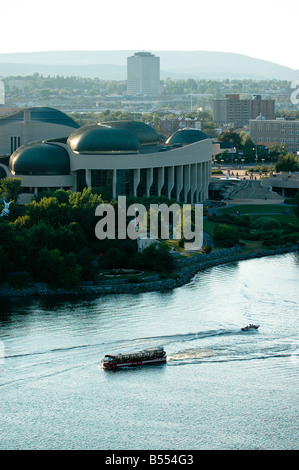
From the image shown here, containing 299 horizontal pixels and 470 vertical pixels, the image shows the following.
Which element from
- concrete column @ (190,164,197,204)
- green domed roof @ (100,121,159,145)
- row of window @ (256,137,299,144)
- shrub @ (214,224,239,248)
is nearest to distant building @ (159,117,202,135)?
row of window @ (256,137,299,144)

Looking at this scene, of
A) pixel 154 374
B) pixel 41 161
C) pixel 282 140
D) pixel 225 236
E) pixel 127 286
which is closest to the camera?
pixel 154 374

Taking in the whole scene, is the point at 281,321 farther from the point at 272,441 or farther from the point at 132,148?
the point at 132,148

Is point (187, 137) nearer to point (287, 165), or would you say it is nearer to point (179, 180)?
point (179, 180)

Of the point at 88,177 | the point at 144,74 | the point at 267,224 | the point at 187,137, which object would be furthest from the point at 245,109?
the point at 144,74

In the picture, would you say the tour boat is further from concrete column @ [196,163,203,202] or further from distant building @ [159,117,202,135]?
distant building @ [159,117,202,135]

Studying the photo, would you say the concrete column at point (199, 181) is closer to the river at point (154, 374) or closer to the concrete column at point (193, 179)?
the concrete column at point (193, 179)

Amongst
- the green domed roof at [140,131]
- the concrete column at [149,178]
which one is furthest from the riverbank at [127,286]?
the green domed roof at [140,131]

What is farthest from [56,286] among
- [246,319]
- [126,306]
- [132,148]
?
[132,148]

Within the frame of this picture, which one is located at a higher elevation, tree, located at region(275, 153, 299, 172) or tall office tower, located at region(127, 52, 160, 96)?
tall office tower, located at region(127, 52, 160, 96)
